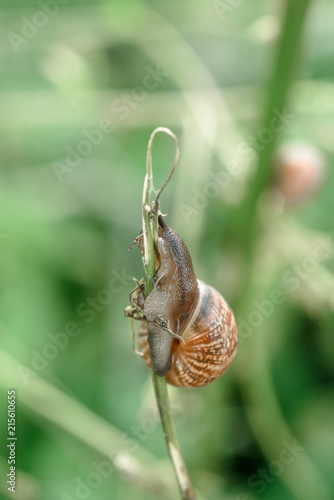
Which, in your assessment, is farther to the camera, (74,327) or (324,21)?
(324,21)

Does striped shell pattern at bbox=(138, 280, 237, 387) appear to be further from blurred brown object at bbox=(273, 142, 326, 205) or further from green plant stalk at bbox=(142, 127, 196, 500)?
blurred brown object at bbox=(273, 142, 326, 205)

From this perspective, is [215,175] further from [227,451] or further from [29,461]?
[29,461]

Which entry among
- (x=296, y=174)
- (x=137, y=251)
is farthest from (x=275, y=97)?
(x=137, y=251)

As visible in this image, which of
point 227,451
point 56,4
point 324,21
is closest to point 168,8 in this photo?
point 56,4

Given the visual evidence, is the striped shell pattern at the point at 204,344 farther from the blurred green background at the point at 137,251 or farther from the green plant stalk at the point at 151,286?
the blurred green background at the point at 137,251

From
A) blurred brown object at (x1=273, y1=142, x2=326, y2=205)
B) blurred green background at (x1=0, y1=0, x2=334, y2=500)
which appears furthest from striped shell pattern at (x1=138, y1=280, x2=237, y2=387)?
blurred brown object at (x1=273, y1=142, x2=326, y2=205)

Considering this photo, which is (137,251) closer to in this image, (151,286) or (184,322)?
(184,322)

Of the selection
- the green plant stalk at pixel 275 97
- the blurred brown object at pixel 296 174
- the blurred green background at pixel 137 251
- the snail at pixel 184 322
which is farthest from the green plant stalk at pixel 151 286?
the blurred brown object at pixel 296 174
